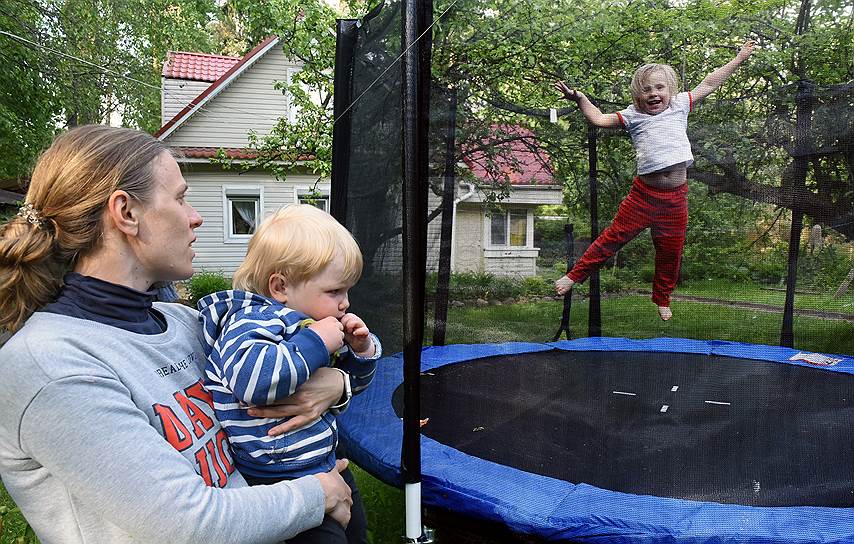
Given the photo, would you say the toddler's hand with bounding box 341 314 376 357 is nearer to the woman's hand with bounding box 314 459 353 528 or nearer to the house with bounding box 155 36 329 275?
the woman's hand with bounding box 314 459 353 528

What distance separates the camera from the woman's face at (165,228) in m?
0.82

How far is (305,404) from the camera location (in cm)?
93

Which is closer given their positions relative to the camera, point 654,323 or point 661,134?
point 661,134

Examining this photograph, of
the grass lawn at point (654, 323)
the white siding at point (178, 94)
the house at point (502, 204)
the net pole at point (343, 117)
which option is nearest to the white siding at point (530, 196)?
the house at point (502, 204)

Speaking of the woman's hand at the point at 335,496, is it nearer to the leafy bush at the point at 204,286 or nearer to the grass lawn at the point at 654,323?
the grass lawn at the point at 654,323

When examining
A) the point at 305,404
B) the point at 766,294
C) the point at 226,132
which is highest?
the point at 226,132

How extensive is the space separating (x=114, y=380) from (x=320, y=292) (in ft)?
1.24

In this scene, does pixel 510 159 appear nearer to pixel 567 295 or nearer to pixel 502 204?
pixel 502 204

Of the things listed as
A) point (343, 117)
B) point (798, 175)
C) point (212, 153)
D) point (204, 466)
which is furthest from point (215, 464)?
point (212, 153)

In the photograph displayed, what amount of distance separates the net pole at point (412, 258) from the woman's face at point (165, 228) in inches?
26.9

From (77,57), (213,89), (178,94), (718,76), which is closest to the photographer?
(718,76)

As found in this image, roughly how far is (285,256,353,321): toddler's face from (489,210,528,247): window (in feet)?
2.46

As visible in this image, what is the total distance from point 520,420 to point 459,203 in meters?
0.62

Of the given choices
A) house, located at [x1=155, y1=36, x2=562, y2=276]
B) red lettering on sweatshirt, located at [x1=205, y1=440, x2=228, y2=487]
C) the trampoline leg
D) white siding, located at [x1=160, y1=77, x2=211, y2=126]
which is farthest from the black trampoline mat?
white siding, located at [x1=160, y1=77, x2=211, y2=126]
